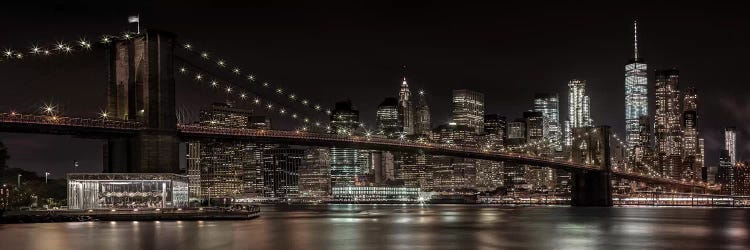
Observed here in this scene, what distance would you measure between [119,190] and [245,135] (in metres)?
12.8

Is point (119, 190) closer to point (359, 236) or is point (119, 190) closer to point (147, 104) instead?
point (147, 104)

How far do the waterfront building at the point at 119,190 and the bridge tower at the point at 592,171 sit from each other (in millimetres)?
55380

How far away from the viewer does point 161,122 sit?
182 feet

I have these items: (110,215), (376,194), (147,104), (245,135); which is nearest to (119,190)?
(110,215)

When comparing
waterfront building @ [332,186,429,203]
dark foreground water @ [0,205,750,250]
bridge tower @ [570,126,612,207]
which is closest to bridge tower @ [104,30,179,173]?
dark foreground water @ [0,205,750,250]

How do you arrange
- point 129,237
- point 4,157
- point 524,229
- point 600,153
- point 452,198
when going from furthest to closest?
point 452,198
point 600,153
point 4,157
point 524,229
point 129,237

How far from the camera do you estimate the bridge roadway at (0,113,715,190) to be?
5084 centimetres

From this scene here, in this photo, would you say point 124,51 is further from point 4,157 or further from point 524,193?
point 524,193

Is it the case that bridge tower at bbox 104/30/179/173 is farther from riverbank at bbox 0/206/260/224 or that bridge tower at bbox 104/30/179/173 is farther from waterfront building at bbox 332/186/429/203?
waterfront building at bbox 332/186/429/203

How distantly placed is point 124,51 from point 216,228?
16.8 m

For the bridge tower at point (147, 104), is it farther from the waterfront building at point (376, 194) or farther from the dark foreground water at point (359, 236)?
the waterfront building at point (376, 194)

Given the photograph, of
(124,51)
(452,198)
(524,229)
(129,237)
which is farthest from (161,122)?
(452,198)

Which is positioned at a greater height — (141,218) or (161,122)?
(161,122)

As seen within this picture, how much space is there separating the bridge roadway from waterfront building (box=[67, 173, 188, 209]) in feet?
9.07
